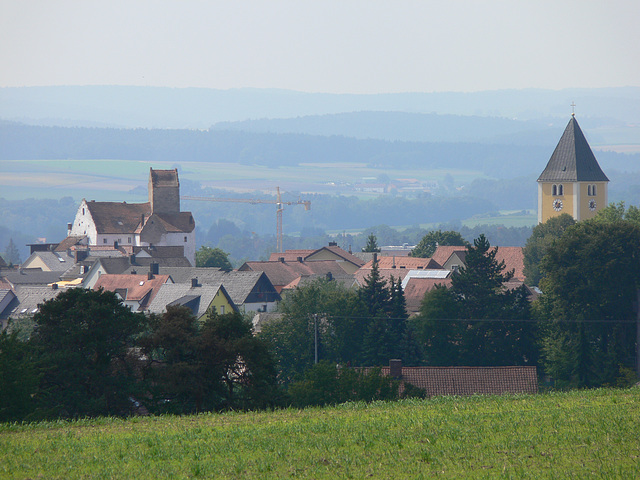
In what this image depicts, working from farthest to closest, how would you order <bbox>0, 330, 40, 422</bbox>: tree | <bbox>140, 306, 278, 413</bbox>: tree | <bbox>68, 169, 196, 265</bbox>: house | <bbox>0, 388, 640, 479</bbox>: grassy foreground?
<bbox>68, 169, 196, 265</bbox>: house
<bbox>140, 306, 278, 413</bbox>: tree
<bbox>0, 330, 40, 422</bbox>: tree
<bbox>0, 388, 640, 479</bbox>: grassy foreground

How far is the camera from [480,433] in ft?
67.4

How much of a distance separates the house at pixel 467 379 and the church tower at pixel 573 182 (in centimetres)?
8419

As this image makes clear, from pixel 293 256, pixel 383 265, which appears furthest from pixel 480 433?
pixel 293 256

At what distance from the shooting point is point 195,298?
80.8 m

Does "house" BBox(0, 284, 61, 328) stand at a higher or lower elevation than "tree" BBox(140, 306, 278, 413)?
lower

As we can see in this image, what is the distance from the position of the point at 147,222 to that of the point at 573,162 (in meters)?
53.2

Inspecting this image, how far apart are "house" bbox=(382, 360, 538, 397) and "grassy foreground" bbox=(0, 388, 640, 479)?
63.2 ft

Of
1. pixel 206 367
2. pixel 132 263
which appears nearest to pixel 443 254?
pixel 132 263

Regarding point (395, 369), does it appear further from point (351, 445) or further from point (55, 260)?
point (55, 260)

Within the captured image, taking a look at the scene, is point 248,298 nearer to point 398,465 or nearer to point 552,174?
point 552,174

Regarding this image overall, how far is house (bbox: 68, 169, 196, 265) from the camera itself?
13238 centimetres

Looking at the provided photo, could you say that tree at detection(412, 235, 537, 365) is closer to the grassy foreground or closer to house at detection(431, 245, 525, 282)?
the grassy foreground

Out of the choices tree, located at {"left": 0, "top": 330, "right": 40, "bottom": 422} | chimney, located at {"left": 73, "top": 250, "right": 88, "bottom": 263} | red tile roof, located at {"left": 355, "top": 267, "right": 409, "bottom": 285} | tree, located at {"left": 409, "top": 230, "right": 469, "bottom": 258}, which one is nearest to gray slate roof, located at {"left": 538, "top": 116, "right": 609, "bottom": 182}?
tree, located at {"left": 409, "top": 230, "right": 469, "bottom": 258}

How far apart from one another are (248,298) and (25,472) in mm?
71389
